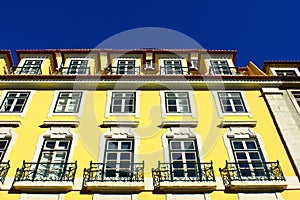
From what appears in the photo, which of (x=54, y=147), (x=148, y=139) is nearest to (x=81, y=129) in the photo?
(x=54, y=147)

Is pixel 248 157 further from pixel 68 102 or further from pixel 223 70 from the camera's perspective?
pixel 68 102

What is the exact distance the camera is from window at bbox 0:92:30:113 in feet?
43.7

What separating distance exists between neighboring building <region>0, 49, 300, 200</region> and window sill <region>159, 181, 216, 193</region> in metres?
0.03

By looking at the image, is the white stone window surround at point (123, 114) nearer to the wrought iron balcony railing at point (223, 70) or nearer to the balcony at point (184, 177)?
the balcony at point (184, 177)

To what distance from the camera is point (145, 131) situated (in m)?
12.3

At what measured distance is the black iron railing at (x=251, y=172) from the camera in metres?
10.2

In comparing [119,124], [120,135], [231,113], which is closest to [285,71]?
[231,113]

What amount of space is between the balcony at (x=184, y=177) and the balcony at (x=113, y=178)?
0.54m

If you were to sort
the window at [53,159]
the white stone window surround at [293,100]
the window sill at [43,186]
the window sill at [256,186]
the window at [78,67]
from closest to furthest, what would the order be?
1. the window sill at [43,186]
2. the window sill at [256,186]
3. the window at [53,159]
4. the white stone window surround at [293,100]
5. the window at [78,67]

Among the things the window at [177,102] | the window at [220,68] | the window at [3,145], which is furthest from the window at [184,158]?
the window at [3,145]

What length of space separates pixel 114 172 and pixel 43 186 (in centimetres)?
219

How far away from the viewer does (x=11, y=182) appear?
10.1 metres

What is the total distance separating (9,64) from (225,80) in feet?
35.9

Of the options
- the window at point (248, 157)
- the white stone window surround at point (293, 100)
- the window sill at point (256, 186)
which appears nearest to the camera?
the window sill at point (256, 186)
